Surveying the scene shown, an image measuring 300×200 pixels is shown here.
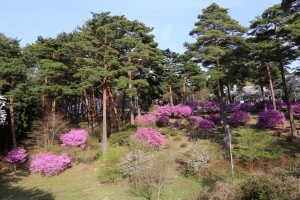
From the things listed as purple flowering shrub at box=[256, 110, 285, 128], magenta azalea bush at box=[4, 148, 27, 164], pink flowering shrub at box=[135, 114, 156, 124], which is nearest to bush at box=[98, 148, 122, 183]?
magenta azalea bush at box=[4, 148, 27, 164]

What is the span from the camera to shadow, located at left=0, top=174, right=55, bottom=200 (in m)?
19.1

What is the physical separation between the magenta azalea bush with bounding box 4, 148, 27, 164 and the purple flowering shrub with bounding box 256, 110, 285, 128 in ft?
82.2

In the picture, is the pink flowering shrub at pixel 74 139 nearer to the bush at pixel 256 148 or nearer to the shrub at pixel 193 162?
the shrub at pixel 193 162

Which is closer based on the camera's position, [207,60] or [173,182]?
[173,182]

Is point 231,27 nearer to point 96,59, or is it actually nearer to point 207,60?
point 207,60

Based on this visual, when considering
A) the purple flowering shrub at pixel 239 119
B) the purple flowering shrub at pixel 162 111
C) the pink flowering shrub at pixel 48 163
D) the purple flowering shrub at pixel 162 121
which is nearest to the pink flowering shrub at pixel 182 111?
the purple flowering shrub at pixel 162 111

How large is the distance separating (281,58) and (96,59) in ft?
61.4

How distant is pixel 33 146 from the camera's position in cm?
2919

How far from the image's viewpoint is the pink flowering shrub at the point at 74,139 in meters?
26.8

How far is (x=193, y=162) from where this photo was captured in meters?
21.4

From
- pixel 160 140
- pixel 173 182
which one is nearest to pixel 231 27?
pixel 160 140

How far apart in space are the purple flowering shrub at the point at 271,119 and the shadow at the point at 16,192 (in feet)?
75.8

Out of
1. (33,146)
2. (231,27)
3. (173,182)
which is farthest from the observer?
(33,146)

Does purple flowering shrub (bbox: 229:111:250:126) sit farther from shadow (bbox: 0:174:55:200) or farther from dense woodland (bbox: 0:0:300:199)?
shadow (bbox: 0:174:55:200)
